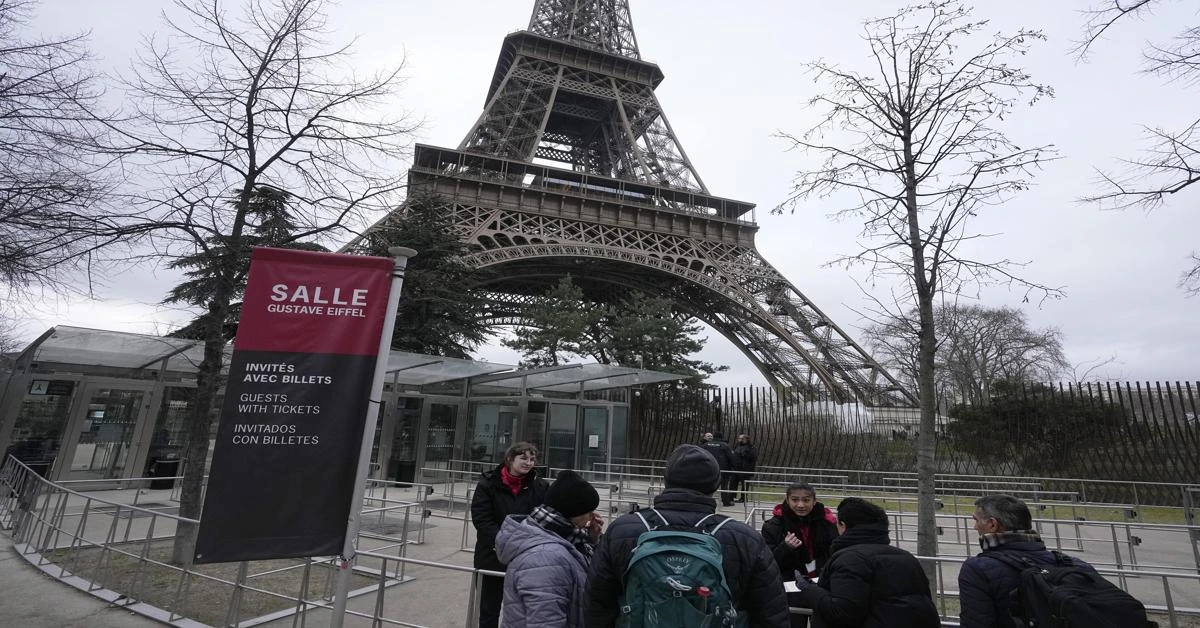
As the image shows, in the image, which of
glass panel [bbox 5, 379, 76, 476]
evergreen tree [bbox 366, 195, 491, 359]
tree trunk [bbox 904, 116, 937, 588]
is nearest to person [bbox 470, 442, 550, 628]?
tree trunk [bbox 904, 116, 937, 588]

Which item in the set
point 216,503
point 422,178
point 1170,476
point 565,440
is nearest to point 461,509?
point 565,440

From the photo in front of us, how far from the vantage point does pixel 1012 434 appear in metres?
13.5

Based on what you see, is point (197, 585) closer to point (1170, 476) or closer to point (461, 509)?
point (461, 509)

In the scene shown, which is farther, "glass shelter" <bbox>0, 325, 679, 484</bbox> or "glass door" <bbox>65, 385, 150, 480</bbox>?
"glass door" <bbox>65, 385, 150, 480</bbox>

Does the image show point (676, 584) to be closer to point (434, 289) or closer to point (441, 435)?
point (441, 435)

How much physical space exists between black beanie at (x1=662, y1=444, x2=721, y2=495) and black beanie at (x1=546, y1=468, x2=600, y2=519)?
0.58 meters

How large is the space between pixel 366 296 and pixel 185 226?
4.40m

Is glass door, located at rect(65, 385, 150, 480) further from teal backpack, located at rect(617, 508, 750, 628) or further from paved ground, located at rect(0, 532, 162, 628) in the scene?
teal backpack, located at rect(617, 508, 750, 628)

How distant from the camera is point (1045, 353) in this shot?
112ft

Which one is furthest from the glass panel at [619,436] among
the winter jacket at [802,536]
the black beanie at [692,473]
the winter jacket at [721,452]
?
the black beanie at [692,473]

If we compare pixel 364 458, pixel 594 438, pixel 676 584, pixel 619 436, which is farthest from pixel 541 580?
pixel 619 436

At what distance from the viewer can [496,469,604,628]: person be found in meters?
2.44

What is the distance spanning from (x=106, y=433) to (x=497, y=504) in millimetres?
13215

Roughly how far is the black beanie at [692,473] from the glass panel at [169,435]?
14.9m
